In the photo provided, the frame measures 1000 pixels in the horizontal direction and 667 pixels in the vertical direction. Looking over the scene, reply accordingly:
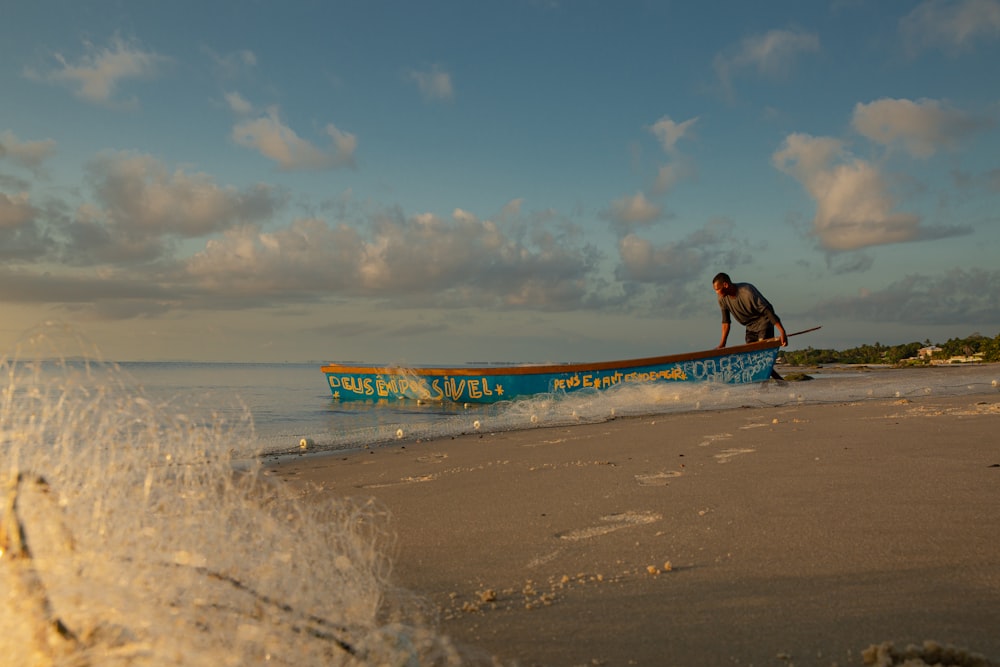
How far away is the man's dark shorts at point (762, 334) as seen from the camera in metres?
13.8

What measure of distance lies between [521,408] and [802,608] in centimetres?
1081

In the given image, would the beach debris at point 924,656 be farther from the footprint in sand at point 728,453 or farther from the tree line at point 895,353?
the tree line at point 895,353

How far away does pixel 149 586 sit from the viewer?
138cm

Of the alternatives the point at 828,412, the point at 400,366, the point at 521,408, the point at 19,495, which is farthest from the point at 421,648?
the point at 400,366

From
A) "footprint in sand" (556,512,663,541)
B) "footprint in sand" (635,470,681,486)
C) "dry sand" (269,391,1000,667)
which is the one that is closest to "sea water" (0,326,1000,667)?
"dry sand" (269,391,1000,667)

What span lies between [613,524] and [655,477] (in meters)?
1.21

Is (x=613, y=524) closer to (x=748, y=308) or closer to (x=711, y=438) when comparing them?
(x=711, y=438)

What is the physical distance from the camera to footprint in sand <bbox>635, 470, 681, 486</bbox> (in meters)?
4.17

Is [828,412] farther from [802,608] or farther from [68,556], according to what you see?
[68,556]

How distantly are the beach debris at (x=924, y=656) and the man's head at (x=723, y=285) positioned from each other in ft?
39.7

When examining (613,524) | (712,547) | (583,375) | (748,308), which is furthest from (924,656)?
(748,308)

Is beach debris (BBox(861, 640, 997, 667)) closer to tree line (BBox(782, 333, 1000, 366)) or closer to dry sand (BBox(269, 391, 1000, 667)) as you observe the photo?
dry sand (BBox(269, 391, 1000, 667))

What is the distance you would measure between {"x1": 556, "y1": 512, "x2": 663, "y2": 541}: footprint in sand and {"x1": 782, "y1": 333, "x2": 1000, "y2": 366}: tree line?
26.1m

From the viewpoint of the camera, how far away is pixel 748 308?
1370 centimetres
